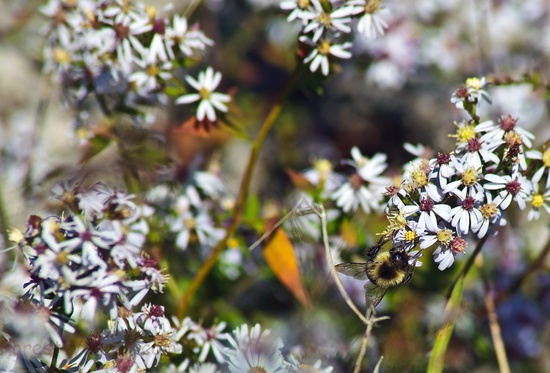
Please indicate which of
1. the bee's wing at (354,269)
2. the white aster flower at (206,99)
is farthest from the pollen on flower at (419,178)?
the white aster flower at (206,99)

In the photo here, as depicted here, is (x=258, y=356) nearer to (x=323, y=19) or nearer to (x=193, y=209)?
(x=193, y=209)

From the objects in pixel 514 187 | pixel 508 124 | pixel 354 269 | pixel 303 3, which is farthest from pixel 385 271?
pixel 303 3

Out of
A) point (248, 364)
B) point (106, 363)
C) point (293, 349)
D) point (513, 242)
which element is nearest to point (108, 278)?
point (106, 363)

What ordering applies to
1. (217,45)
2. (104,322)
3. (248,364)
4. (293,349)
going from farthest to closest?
(217,45)
(104,322)
(293,349)
(248,364)

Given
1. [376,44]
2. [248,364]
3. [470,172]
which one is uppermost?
[470,172]

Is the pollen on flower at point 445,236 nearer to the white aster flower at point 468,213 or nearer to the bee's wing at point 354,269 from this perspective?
the white aster flower at point 468,213

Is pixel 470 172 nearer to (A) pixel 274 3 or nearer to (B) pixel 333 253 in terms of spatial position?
(B) pixel 333 253

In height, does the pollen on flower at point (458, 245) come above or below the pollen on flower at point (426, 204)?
below
